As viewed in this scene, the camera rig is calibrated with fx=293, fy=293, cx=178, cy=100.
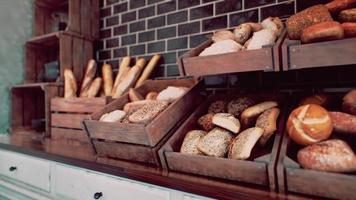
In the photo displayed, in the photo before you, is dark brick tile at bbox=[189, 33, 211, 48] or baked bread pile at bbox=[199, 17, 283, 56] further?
dark brick tile at bbox=[189, 33, 211, 48]

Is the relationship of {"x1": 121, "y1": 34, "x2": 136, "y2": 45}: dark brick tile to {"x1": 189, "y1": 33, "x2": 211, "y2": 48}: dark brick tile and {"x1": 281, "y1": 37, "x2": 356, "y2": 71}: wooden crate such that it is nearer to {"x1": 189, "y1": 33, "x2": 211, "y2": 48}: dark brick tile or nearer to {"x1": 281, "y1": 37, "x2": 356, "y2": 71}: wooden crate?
{"x1": 189, "y1": 33, "x2": 211, "y2": 48}: dark brick tile

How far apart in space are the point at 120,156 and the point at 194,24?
36.3 inches

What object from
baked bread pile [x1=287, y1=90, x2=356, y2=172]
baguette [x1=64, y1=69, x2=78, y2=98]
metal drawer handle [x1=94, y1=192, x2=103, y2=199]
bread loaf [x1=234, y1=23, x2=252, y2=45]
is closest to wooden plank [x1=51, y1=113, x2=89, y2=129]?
baguette [x1=64, y1=69, x2=78, y2=98]

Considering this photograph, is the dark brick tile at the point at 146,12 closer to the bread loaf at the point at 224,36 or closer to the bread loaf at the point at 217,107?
the bread loaf at the point at 224,36

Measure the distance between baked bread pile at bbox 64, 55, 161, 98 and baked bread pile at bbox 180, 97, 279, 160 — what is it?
771mm

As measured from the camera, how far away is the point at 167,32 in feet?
6.05

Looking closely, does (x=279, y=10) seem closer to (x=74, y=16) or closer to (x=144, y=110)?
(x=144, y=110)

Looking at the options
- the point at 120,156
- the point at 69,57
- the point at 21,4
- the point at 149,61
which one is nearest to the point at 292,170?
the point at 120,156

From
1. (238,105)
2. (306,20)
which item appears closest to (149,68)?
(238,105)

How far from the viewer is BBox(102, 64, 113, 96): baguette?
1.91 metres

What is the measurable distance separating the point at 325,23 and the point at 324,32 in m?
0.05

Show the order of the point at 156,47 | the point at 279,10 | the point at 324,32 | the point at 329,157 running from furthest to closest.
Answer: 1. the point at 156,47
2. the point at 279,10
3. the point at 324,32
4. the point at 329,157

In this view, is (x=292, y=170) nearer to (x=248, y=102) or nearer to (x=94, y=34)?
(x=248, y=102)

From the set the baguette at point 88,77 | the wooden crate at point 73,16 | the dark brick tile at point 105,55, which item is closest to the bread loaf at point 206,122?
the baguette at point 88,77
